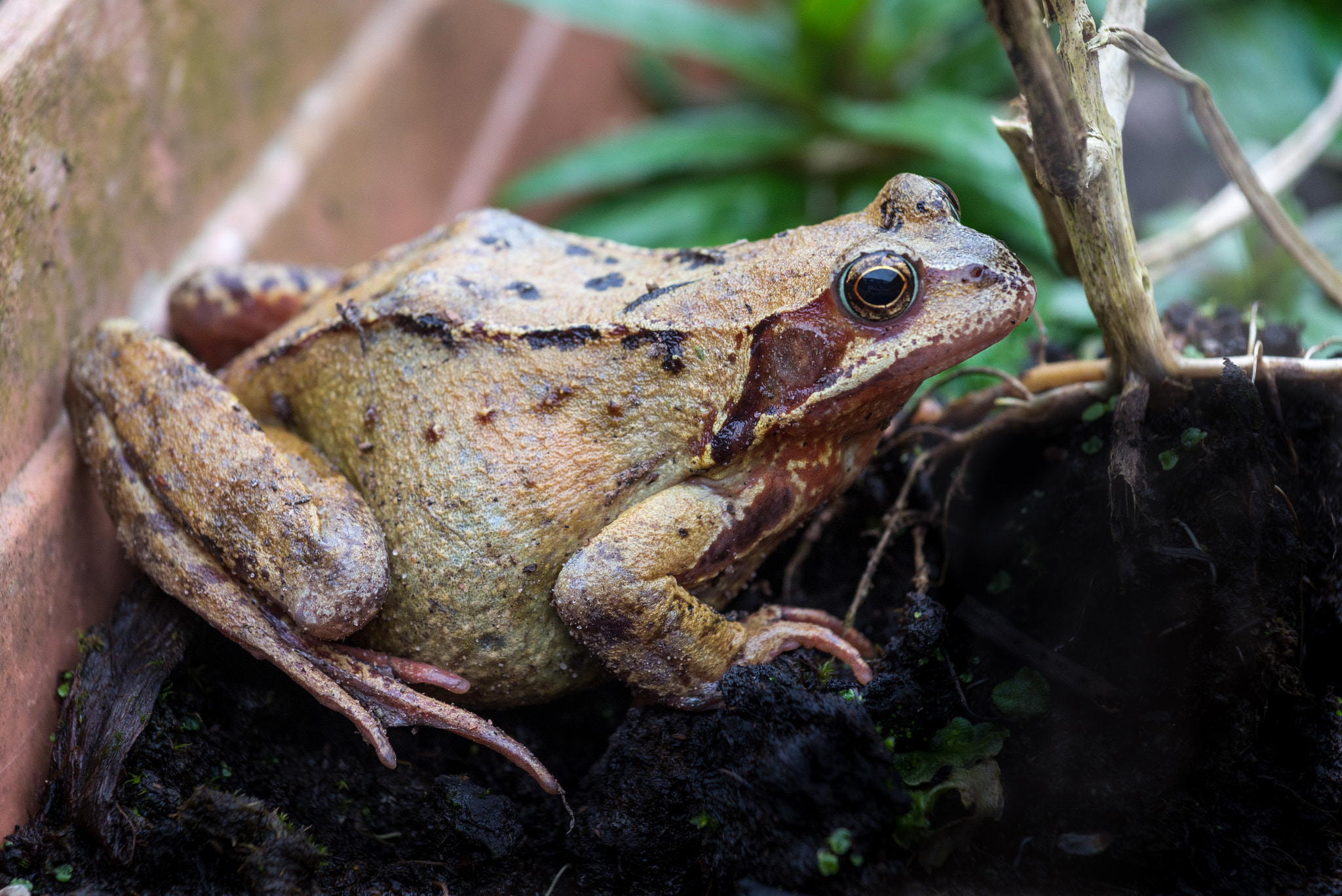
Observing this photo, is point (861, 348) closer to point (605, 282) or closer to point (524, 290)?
point (605, 282)

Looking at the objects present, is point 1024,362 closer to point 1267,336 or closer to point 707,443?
point 1267,336

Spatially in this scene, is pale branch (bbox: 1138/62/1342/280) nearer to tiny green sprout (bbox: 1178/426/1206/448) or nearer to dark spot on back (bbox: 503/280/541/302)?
tiny green sprout (bbox: 1178/426/1206/448)

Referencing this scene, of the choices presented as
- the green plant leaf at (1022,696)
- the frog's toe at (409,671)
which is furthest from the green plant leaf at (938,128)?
the frog's toe at (409,671)

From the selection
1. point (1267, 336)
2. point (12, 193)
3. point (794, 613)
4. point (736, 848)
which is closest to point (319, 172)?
point (12, 193)

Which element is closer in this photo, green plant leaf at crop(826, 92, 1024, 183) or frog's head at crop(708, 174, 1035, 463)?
frog's head at crop(708, 174, 1035, 463)

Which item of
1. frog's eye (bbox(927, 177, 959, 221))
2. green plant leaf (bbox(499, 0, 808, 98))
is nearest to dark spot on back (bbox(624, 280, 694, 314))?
frog's eye (bbox(927, 177, 959, 221))

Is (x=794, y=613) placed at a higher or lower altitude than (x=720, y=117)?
lower
